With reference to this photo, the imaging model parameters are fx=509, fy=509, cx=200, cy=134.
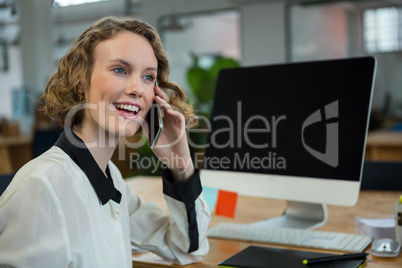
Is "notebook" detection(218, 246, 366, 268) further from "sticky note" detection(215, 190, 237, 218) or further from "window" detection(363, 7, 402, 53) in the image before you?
"window" detection(363, 7, 402, 53)

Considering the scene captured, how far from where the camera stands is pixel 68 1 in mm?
7609

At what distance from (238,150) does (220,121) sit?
0.13 m

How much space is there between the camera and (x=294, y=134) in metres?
1.69

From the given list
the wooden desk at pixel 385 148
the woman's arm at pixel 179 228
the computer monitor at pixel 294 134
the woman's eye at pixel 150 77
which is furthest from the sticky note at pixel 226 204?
the wooden desk at pixel 385 148

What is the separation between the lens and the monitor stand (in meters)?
1.70

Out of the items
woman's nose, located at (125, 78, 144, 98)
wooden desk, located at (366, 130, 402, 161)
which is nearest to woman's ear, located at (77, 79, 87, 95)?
woman's nose, located at (125, 78, 144, 98)

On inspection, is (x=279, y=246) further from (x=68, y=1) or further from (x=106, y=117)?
(x=68, y=1)

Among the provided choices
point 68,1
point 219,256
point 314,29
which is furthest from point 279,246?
point 68,1

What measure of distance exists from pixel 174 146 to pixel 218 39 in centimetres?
589

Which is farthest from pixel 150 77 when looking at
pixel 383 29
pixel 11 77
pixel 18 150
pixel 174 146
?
pixel 11 77

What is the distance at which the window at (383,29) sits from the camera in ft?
19.0

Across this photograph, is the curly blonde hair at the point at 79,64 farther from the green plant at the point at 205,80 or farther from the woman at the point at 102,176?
the green plant at the point at 205,80

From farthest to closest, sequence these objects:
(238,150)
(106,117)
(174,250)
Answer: (238,150) < (174,250) < (106,117)

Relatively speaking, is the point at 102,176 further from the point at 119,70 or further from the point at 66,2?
the point at 66,2
